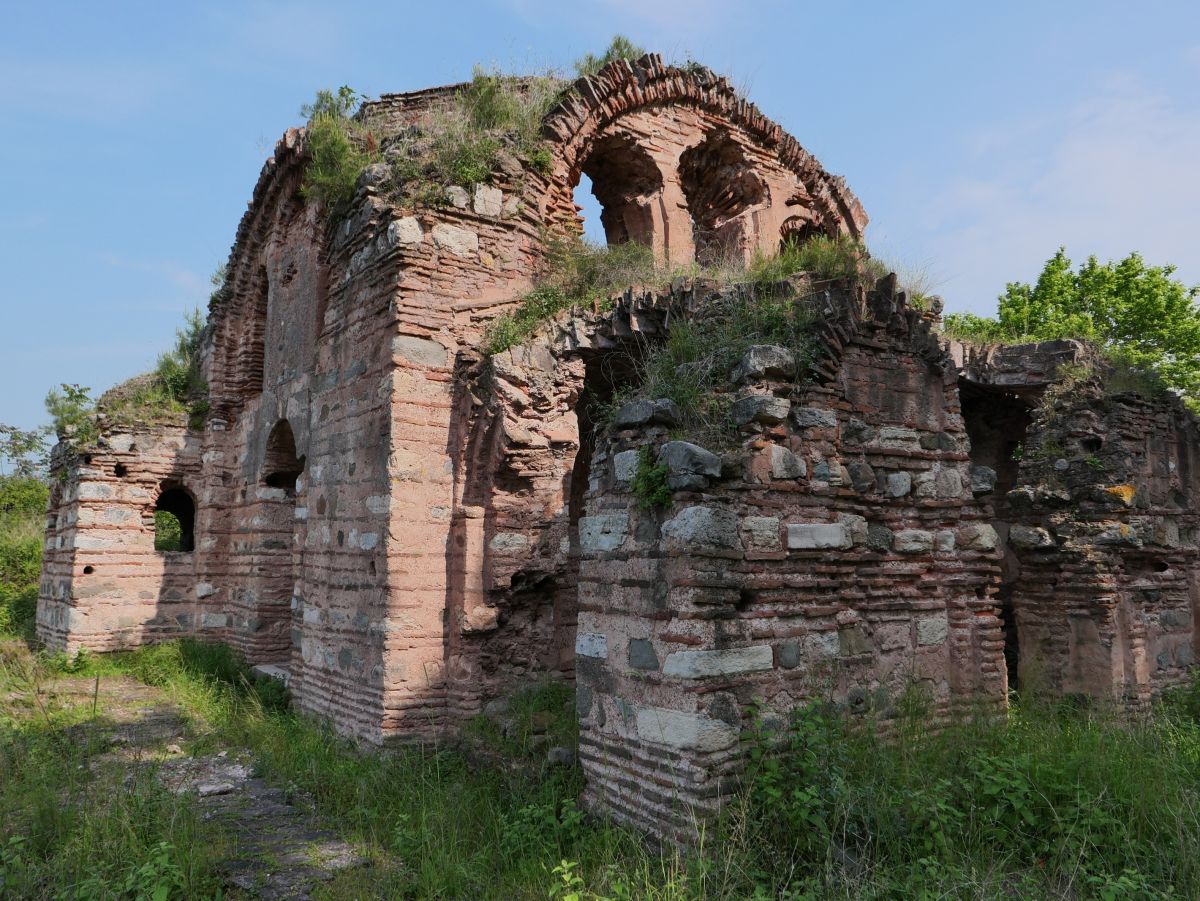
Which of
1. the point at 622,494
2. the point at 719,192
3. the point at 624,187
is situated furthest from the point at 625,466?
the point at 719,192

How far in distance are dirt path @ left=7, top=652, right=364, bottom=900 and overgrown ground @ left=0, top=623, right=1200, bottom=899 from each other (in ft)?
0.23

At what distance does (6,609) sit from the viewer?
45.1 feet

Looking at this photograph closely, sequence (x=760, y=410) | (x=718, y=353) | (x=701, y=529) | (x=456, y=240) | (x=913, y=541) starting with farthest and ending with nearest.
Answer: (x=456, y=240), (x=913, y=541), (x=718, y=353), (x=760, y=410), (x=701, y=529)

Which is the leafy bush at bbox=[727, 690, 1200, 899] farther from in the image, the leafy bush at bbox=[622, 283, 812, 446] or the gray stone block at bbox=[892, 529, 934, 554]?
the leafy bush at bbox=[622, 283, 812, 446]

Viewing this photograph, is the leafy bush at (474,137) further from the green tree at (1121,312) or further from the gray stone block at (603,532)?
the green tree at (1121,312)

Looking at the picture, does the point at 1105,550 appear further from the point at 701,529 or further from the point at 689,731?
the point at 689,731

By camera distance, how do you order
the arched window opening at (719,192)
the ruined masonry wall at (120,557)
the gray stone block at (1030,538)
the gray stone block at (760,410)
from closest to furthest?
the gray stone block at (760,410) → the gray stone block at (1030,538) → the arched window opening at (719,192) → the ruined masonry wall at (120,557)

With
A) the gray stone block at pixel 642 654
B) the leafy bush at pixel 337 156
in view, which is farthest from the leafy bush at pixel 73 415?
the gray stone block at pixel 642 654

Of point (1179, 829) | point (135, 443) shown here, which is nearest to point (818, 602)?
point (1179, 829)

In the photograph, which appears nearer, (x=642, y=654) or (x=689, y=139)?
(x=642, y=654)

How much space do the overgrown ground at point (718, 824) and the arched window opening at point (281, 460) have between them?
4058mm

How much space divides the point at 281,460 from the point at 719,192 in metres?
6.62

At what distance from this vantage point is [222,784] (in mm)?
6355

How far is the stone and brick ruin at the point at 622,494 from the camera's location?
15.4 ft
